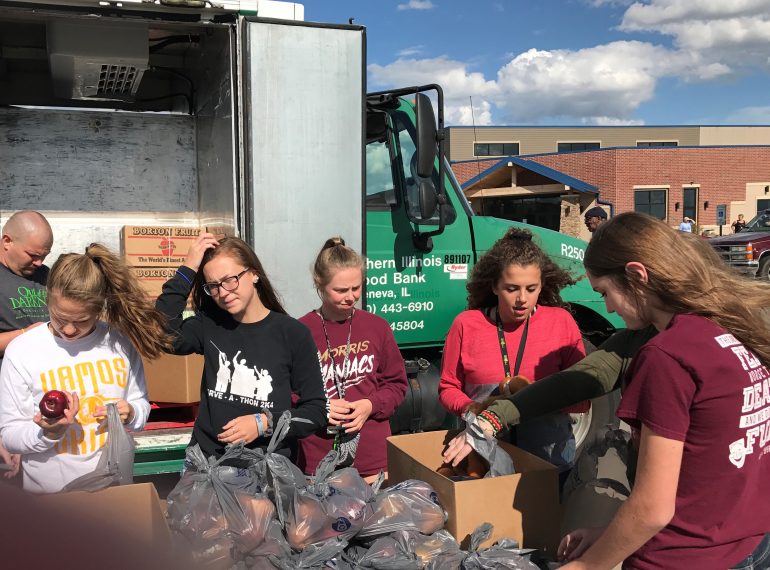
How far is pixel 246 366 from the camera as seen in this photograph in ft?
8.86

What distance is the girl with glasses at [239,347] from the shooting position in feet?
8.77

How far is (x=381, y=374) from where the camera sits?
328cm

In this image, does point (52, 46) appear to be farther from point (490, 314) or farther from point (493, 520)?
point (493, 520)

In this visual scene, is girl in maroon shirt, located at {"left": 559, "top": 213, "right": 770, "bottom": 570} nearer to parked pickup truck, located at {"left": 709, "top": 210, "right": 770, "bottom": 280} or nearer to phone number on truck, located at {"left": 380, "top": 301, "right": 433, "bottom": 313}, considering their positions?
phone number on truck, located at {"left": 380, "top": 301, "right": 433, "bottom": 313}

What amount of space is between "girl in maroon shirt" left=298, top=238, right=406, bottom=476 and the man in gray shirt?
1.40 meters

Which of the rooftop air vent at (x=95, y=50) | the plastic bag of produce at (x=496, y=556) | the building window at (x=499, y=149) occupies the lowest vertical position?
the plastic bag of produce at (x=496, y=556)

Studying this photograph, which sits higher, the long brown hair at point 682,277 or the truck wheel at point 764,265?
the long brown hair at point 682,277

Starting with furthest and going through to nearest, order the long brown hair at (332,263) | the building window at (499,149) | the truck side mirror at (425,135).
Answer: the building window at (499,149)
the truck side mirror at (425,135)
the long brown hair at (332,263)

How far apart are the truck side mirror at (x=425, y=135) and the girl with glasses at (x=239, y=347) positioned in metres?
1.92

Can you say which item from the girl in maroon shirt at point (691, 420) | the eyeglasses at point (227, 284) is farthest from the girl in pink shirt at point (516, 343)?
the girl in maroon shirt at point (691, 420)

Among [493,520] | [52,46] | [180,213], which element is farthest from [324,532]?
[180,213]

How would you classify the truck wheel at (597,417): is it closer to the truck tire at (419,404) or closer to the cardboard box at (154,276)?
the truck tire at (419,404)

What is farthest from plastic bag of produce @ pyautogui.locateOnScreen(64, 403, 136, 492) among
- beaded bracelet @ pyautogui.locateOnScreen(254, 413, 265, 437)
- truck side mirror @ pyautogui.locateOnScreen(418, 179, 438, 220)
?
truck side mirror @ pyautogui.locateOnScreen(418, 179, 438, 220)

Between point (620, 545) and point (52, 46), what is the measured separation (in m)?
4.09
